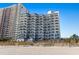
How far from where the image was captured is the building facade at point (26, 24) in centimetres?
455

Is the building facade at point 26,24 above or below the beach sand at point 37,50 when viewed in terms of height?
above

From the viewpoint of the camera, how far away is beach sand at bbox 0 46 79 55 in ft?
14.7

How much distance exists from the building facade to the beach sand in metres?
0.22

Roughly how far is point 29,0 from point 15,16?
0.46 m

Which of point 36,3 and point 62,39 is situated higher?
point 36,3

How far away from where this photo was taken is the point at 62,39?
14.9 feet

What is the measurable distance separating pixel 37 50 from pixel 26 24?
0.52m

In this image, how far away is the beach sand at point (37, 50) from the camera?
449 cm

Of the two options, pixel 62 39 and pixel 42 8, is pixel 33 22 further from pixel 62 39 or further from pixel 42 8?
pixel 62 39

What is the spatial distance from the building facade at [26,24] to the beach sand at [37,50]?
22 centimetres

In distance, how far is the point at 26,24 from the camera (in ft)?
15.1
